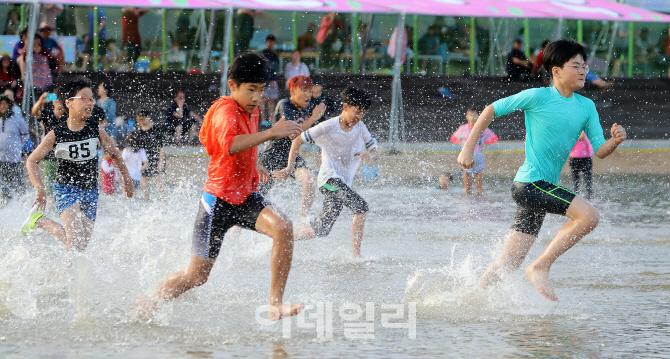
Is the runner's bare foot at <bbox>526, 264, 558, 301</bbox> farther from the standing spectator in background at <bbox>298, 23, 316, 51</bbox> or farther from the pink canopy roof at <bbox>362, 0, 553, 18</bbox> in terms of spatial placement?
the standing spectator in background at <bbox>298, 23, 316, 51</bbox>

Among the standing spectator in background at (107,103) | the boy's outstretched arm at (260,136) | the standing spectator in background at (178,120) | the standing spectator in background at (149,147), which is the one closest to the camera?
the boy's outstretched arm at (260,136)

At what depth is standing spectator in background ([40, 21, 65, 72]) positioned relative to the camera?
48.4 ft

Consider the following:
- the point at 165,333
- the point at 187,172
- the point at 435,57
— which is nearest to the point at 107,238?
the point at 165,333

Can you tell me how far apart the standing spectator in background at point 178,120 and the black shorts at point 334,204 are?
26.8 feet

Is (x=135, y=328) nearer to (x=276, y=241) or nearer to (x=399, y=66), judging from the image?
(x=276, y=241)

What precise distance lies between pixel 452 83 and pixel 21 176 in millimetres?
9734

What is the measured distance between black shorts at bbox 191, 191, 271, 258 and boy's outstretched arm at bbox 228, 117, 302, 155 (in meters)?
0.38

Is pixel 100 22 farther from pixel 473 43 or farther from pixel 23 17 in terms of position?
pixel 473 43

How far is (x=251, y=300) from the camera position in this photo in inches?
231

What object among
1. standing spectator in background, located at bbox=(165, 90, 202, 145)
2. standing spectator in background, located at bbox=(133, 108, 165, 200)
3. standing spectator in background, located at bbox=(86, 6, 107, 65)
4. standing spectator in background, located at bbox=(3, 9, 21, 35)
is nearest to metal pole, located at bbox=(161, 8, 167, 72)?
standing spectator in background, located at bbox=(165, 90, 202, 145)

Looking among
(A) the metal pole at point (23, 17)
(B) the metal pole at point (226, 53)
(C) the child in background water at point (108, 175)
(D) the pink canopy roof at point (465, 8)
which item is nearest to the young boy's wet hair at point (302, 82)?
(C) the child in background water at point (108, 175)

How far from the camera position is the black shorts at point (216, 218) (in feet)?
16.2

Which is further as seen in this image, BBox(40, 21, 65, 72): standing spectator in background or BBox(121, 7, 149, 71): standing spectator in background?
BBox(121, 7, 149, 71): standing spectator in background

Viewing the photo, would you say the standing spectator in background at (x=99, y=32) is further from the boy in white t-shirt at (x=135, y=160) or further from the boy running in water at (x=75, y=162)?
A: the boy running in water at (x=75, y=162)
